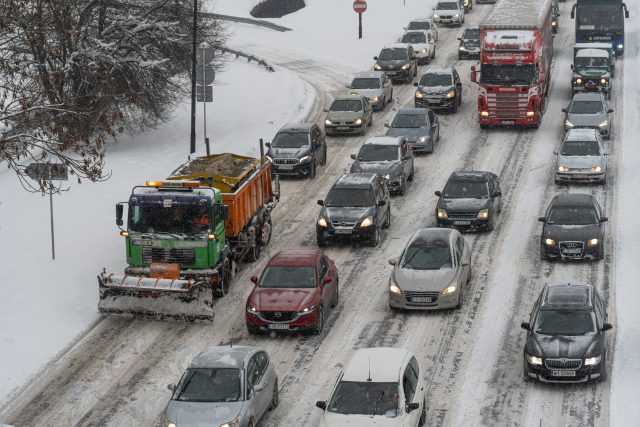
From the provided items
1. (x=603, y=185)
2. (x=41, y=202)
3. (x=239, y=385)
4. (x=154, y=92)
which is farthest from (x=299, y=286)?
(x=154, y=92)

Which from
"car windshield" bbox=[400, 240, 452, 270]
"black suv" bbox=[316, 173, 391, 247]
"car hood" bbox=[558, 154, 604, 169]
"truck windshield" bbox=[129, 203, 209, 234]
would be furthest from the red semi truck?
"truck windshield" bbox=[129, 203, 209, 234]

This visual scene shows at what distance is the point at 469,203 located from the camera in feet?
109

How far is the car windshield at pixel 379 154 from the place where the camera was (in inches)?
1467

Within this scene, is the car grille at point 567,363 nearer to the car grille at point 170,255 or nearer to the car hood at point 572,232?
the car hood at point 572,232

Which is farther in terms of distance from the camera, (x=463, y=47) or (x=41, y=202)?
(x=463, y=47)

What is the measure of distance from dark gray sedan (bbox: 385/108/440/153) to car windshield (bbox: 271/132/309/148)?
345 centimetres

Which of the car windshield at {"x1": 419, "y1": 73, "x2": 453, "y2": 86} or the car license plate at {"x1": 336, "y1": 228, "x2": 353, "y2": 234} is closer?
the car license plate at {"x1": 336, "y1": 228, "x2": 353, "y2": 234}

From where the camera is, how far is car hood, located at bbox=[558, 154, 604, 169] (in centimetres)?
3728

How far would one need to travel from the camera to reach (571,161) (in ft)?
123

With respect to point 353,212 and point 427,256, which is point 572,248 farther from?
point 353,212

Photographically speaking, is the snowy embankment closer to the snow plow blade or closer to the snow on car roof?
the snow plow blade

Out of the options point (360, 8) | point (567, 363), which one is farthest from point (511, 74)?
point (567, 363)

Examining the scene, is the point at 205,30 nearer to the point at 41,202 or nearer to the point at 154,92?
the point at 154,92

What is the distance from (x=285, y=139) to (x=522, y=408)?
19051 millimetres
